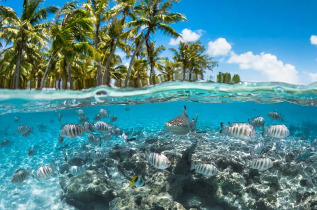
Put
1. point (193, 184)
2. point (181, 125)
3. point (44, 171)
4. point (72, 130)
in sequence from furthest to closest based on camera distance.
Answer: point (193, 184)
point (72, 130)
point (44, 171)
point (181, 125)

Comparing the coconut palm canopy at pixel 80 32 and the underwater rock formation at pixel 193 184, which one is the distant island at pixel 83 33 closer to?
the coconut palm canopy at pixel 80 32

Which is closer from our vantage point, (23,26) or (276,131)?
(276,131)

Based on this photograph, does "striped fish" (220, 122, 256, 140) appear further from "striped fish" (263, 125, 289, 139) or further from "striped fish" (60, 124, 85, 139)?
"striped fish" (60, 124, 85, 139)

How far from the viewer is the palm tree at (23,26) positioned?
2250 centimetres

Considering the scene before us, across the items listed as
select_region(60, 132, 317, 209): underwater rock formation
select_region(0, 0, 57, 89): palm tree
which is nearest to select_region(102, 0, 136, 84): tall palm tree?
select_region(0, 0, 57, 89): palm tree

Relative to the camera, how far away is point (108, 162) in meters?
11.7

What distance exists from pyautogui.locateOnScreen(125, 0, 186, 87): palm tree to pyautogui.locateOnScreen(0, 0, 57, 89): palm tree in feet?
29.4

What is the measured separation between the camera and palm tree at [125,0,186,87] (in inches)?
1054

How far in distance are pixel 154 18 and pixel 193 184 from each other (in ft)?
68.6

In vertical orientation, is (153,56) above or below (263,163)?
above

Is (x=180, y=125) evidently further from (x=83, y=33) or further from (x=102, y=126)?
(x=83, y=33)

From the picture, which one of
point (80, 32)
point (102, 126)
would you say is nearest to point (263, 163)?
point (102, 126)

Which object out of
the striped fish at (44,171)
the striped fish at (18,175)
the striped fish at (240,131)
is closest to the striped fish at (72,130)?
the striped fish at (44,171)

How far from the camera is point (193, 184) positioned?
407 inches
